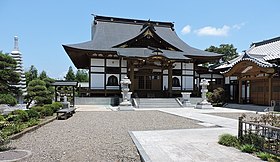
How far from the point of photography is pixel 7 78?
12266 mm

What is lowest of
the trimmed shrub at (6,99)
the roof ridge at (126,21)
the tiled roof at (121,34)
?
the trimmed shrub at (6,99)

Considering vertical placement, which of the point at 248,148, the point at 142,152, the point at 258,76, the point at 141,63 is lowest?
the point at 142,152

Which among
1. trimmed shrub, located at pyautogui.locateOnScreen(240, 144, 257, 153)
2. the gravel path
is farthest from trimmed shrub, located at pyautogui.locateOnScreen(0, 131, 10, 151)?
trimmed shrub, located at pyautogui.locateOnScreen(240, 144, 257, 153)

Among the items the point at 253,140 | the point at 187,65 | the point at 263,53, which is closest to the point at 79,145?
the point at 253,140

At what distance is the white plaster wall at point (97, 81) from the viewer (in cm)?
2573

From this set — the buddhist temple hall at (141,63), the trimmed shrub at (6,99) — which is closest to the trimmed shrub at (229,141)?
the trimmed shrub at (6,99)

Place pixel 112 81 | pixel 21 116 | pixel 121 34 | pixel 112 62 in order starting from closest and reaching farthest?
pixel 21 116
pixel 112 81
pixel 112 62
pixel 121 34

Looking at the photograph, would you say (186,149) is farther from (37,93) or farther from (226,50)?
(226,50)

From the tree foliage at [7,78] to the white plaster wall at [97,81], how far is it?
12.5 metres

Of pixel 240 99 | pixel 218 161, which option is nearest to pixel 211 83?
pixel 240 99

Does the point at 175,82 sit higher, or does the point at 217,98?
the point at 175,82

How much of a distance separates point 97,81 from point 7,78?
45.2 feet

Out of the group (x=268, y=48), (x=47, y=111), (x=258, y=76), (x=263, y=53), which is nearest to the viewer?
(x=47, y=111)

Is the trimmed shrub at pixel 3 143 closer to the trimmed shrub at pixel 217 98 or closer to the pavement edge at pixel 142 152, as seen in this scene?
the pavement edge at pixel 142 152
